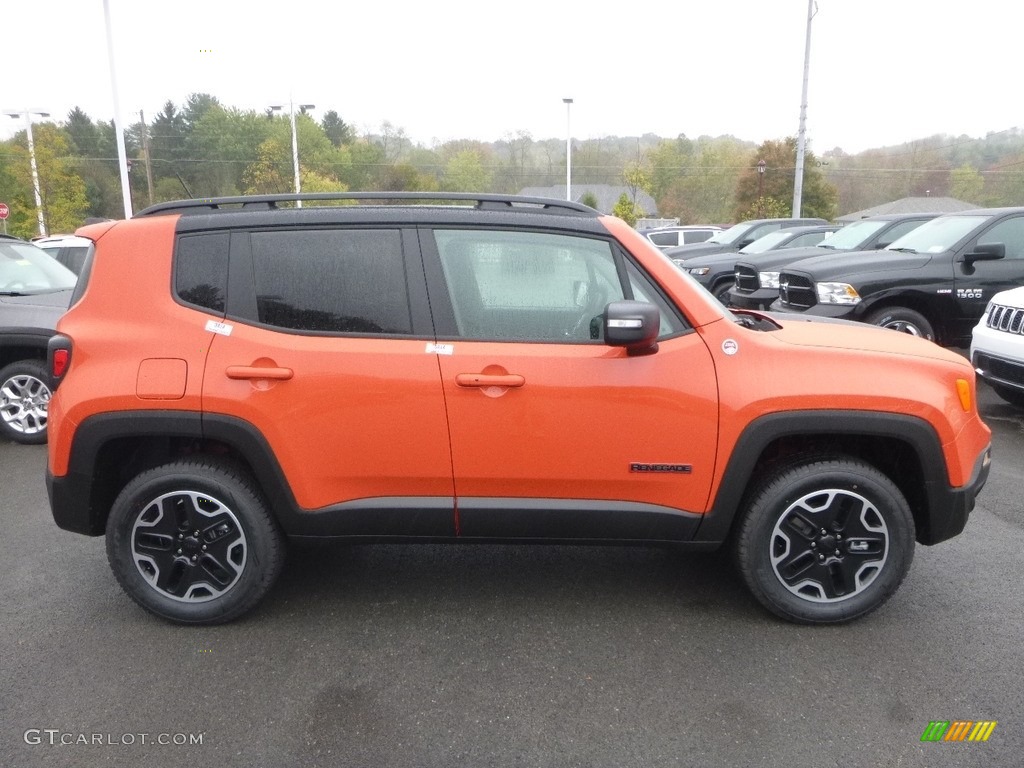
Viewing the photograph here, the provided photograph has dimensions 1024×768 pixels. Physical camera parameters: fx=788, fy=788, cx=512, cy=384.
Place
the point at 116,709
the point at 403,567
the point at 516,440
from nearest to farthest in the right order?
1. the point at 116,709
2. the point at 516,440
3. the point at 403,567

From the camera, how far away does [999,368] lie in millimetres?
6574

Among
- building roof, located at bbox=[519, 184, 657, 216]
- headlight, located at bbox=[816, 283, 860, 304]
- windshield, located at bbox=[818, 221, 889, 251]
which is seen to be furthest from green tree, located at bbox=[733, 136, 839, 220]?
headlight, located at bbox=[816, 283, 860, 304]

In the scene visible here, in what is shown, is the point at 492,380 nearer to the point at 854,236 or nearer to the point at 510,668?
the point at 510,668

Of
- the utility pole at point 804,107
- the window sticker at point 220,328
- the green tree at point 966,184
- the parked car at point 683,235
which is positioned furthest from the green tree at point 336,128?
the window sticker at point 220,328

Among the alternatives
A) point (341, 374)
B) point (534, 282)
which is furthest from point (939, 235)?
point (341, 374)

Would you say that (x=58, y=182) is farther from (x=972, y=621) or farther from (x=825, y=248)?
(x=972, y=621)

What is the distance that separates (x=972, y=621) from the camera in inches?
137

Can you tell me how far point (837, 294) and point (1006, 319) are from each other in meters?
1.76

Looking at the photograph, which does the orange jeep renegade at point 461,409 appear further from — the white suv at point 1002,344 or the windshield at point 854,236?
the windshield at point 854,236

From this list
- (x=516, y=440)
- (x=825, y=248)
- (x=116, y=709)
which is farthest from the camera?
(x=825, y=248)

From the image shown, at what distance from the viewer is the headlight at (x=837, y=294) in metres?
8.05

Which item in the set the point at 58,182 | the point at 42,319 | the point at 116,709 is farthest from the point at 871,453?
the point at 58,182

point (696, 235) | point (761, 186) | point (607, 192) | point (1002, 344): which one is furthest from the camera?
point (607, 192)

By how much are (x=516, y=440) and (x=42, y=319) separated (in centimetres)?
519
